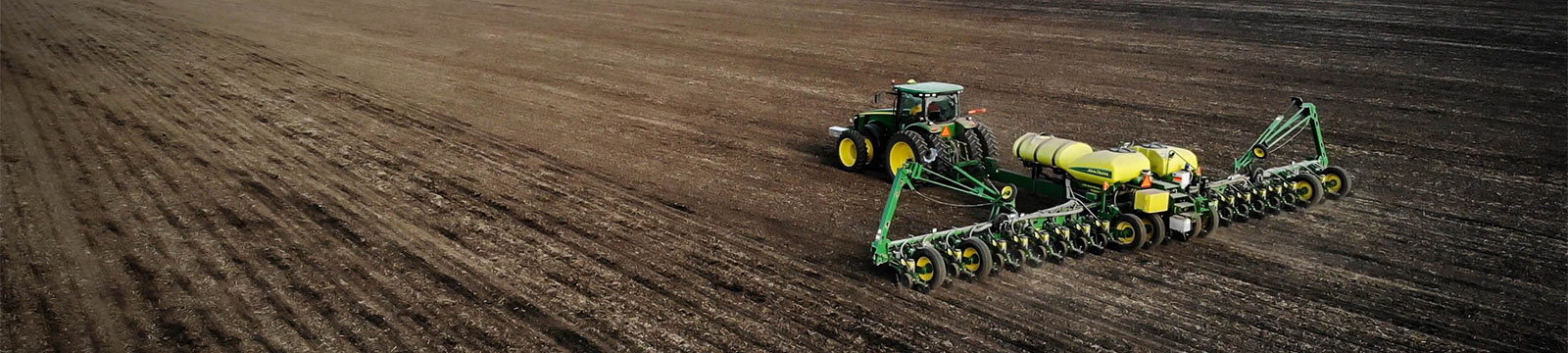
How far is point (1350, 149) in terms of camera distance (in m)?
15.0

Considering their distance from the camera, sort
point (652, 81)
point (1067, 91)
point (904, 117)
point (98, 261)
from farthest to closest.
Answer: point (652, 81), point (1067, 91), point (904, 117), point (98, 261)

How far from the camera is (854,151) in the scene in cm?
1384

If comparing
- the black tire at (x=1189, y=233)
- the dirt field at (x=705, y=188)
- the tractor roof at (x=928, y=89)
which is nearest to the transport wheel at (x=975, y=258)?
the dirt field at (x=705, y=188)

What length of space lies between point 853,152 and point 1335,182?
219 inches

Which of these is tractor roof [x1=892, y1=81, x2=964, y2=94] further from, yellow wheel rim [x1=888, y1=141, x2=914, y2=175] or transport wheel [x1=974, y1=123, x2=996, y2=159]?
yellow wheel rim [x1=888, y1=141, x2=914, y2=175]

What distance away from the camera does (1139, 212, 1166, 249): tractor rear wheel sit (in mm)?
10227

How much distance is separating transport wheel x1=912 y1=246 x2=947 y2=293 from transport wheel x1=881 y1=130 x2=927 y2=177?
3068 millimetres

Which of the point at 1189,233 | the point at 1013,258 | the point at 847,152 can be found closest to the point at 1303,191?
the point at 1189,233

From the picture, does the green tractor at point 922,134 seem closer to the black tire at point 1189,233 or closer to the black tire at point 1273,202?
the black tire at point 1189,233

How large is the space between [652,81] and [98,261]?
40.1ft

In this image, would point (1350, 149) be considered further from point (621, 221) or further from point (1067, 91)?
point (621, 221)

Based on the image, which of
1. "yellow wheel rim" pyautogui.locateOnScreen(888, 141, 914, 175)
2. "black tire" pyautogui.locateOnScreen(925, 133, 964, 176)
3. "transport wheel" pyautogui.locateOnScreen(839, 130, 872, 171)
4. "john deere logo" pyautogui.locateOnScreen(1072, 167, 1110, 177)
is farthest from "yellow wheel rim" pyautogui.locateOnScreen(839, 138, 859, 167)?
"john deere logo" pyautogui.locateOnScreen(1072, 167, 1110, 177)

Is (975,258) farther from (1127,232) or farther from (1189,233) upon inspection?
(1189,233)

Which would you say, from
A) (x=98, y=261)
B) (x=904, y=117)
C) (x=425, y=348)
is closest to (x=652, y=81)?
(x=904, y=117)
